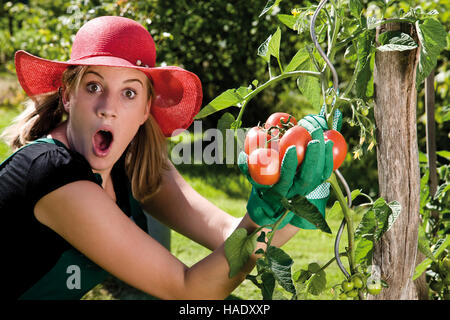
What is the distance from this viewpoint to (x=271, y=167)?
50.3 inches

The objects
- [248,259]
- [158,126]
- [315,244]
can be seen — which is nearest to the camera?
[248,259]

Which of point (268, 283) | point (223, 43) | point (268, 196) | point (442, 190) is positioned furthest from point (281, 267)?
point (223, 43)

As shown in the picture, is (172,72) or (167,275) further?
(172,72)

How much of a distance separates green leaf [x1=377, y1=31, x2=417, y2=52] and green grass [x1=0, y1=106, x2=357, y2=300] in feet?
2.82

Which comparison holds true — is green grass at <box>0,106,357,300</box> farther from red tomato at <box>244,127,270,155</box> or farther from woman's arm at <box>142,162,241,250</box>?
red tomato at <box>244,127,270,155</box>

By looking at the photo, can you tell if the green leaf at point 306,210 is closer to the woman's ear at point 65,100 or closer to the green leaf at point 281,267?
the green leaf at point 281,267

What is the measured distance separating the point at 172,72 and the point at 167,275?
70cm

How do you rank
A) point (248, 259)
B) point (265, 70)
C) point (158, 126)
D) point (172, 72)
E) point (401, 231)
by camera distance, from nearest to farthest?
point (248, 259) < point (401, 231) < point (172, 72) < point (158, 126) < point (265, 70)

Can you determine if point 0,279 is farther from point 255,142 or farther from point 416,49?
point 416,49

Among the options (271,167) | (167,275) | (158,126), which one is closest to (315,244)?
(158,126)

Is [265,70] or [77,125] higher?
[77,125]

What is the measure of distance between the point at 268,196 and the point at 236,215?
234cm

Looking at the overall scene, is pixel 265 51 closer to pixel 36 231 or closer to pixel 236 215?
pixel 36 231
